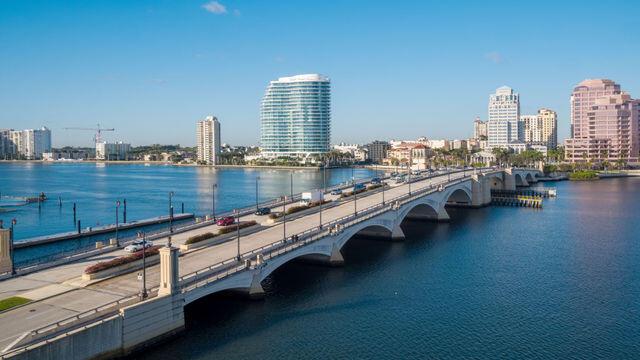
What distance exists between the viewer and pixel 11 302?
34.3 metres

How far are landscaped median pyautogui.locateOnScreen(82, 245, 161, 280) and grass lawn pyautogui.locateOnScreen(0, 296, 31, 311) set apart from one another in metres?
4.78

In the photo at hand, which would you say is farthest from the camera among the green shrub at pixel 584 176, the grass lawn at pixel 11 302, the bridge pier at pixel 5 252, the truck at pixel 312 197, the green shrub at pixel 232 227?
the green shrub at pixel 584 176

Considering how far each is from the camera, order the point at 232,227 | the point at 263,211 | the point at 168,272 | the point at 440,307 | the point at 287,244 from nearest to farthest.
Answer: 1. the point at 168,272
2. the point at 440,307
3. the point at 287,244
4. the point at 232,227
5. the point at 263,211

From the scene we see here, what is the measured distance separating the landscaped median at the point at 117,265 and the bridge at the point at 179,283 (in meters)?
0.70

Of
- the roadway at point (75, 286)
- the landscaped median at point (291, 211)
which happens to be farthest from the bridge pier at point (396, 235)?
the roadway at point (75, 286)

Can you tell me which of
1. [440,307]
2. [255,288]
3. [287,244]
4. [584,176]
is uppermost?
[584,176]

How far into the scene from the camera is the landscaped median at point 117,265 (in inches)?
1551

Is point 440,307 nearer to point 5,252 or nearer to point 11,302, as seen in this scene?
point 11,302

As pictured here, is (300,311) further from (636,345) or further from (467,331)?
(636,345)

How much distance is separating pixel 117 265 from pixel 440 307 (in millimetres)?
26106

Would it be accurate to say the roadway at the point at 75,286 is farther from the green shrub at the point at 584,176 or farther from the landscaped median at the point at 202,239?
the green shrub at the point at 584,176

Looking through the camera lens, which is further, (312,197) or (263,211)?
(312,197)

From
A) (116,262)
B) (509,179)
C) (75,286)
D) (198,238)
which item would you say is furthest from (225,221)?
(509,179)

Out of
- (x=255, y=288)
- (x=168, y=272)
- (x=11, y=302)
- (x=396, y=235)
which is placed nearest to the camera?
(x=11, y=302)
